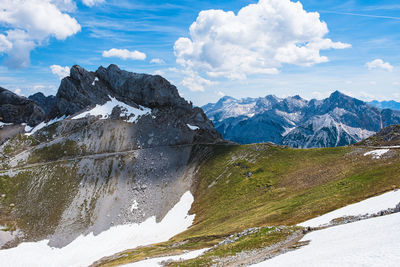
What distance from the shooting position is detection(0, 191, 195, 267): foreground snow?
76.2m

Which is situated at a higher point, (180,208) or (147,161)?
(147,161)

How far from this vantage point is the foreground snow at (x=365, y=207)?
1371 inches

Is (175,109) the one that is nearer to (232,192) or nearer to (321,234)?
(232,192)

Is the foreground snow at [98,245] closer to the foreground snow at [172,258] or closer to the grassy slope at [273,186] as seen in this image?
the grassy slope at [273,186]

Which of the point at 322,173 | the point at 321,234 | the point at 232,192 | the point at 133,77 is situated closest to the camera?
the point at 321,234

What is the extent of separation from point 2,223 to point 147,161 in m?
59.9

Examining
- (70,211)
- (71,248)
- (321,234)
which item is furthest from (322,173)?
(70,211)

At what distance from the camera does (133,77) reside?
174 metres

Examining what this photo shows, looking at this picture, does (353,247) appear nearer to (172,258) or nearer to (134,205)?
(172,258)

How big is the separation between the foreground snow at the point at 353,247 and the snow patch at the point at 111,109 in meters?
132

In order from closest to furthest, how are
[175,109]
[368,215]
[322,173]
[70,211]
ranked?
[368,215]
[322,173]
[70,211]
[175,109]

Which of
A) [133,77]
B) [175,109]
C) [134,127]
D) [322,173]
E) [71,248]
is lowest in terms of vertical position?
[71,248]

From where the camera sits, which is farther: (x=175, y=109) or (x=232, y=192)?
(x=175, y=109)

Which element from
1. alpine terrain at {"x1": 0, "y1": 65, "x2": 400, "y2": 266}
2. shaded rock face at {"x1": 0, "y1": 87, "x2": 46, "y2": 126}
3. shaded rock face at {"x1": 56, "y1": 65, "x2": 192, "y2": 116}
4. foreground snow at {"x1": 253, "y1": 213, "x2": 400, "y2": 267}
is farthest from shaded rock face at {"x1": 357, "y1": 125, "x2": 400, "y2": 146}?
shaded rock face at {"x1": 0, "y1": 87, "x2": 46, "y2": 126}
